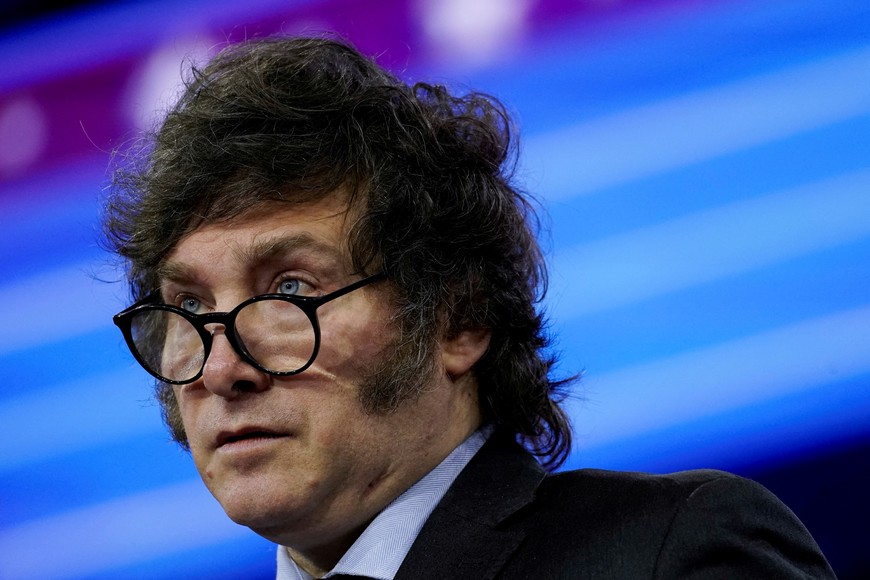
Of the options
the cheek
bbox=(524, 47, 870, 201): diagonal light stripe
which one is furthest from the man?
bbox=(524, 47, 870, 201): diagonal light stripe

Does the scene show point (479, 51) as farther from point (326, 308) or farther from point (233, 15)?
point (326, 308)

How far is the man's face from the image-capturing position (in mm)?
1842

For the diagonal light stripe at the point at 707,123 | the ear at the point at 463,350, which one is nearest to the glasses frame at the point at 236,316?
the ear at the point at 463,350

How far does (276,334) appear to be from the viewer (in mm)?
1870

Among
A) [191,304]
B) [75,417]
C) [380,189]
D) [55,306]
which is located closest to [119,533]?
[75,417]

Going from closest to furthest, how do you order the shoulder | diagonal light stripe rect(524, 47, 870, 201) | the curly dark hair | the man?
the shoulder
the man
the curly dark hair
diagonal light stripe rect(524, 47, 870, 201)

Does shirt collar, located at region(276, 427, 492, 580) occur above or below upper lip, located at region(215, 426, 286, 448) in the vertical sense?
below

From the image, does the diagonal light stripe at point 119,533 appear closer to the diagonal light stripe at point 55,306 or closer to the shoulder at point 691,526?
the diagonal light stripe at point 55,306

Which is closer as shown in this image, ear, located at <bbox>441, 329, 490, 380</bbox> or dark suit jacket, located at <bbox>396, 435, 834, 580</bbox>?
dark suit jacket, located at <bbox>396, 435, 834, 580</bbox>

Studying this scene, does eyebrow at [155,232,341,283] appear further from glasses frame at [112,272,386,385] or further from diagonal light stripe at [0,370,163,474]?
diagonal light stripe at [0,370,163,474]

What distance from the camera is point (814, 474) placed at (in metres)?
2.61

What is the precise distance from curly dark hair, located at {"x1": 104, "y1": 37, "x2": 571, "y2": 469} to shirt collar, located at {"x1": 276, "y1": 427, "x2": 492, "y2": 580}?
17 centimetres

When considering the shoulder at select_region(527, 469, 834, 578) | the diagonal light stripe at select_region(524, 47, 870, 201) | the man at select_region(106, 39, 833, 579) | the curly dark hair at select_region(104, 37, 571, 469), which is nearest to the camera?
the shoulder at select_region(527, 469, 834, 578)

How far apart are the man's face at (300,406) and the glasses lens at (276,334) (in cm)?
2
